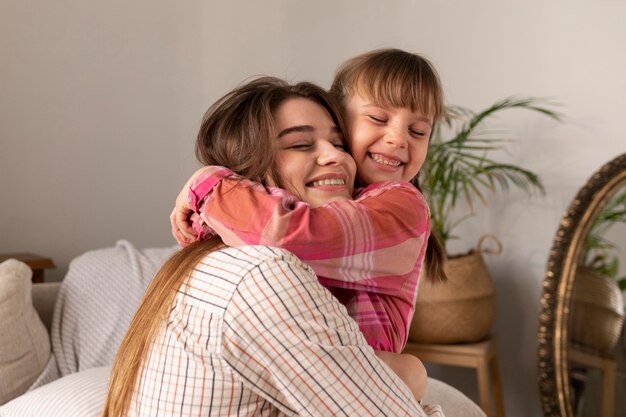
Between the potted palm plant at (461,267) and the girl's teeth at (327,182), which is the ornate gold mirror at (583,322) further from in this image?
the girl's teeth at (327,182)

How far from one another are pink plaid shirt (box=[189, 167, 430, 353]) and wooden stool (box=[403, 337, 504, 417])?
186 cm

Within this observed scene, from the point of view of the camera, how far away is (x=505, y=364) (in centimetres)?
327

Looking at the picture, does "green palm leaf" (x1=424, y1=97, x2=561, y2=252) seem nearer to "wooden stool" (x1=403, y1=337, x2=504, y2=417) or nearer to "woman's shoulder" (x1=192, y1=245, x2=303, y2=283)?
"wooden stool" (x1=403, y1=337, x2=504, y2=417)

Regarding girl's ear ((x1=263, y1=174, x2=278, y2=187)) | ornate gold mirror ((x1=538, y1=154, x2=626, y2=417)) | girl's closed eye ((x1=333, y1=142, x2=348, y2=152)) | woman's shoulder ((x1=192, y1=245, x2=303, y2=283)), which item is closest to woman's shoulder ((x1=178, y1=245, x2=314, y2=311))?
woman's shoulder ((x1=192, y1=245, x2=303, y2=283))

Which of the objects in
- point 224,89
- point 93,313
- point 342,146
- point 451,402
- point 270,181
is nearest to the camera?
point 270,181

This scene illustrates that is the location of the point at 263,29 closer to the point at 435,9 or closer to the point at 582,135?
the point at 435,9

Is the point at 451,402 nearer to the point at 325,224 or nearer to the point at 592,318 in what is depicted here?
the point at 592,318

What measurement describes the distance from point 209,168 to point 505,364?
2.41 m

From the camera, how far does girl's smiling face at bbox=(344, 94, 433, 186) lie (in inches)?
49.2

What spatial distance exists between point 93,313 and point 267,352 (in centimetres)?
181

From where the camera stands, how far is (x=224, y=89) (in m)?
3.77

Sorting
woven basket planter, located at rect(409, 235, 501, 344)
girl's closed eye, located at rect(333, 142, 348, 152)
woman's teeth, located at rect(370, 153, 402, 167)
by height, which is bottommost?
woven basket planter, located at rect(409, 235, 501, 344)

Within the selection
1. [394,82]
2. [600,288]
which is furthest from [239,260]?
[600,288]

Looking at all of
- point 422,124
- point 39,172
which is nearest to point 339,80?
point 422,124
